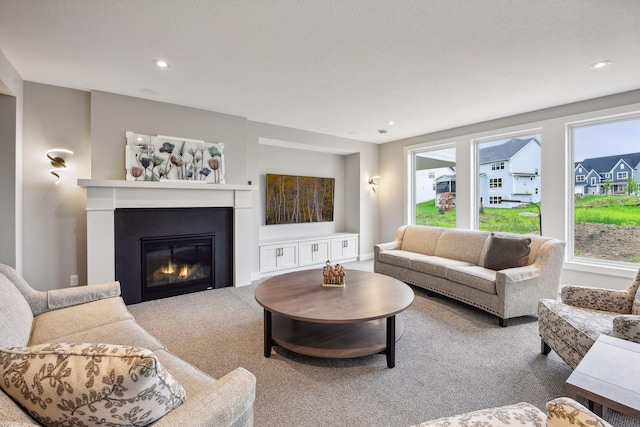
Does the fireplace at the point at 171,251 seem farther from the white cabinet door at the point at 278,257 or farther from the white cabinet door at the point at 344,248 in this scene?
the white cabinet door at the point at 344,248

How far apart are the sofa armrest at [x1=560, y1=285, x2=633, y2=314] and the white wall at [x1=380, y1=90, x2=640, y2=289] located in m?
1.76

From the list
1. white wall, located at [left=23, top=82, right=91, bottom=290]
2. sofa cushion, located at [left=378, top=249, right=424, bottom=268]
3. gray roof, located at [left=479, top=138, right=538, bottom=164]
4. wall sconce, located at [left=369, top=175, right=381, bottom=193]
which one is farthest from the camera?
wall sconce, located at [left=369, top=175, right=381, bottom=193]

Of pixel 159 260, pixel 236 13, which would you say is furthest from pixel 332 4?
pixel 159 260

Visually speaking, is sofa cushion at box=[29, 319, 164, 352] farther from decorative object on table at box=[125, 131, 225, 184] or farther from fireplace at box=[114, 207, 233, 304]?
decorative object on table at box=[125, 131, 225, 184]

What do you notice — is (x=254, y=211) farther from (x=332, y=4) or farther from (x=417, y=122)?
(x=332, y=4)

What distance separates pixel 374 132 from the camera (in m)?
5.41

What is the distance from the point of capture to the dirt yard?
3582mm

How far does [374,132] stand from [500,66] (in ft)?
8.92

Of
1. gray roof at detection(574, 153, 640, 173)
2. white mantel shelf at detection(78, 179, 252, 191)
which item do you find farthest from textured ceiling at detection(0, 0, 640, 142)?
white mantel shelf at detection(78, 179, 252, 191)

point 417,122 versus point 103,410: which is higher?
point 417,122

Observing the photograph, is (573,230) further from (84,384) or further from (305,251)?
(84,384)

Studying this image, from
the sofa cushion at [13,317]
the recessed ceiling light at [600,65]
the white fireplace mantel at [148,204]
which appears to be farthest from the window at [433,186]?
the sofa cushion at [13,317]

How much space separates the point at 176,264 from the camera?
4.02 metres

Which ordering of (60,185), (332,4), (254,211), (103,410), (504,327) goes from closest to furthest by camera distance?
(103,410) < (332,4) < (504,327) < (60,185) < (254,211)
